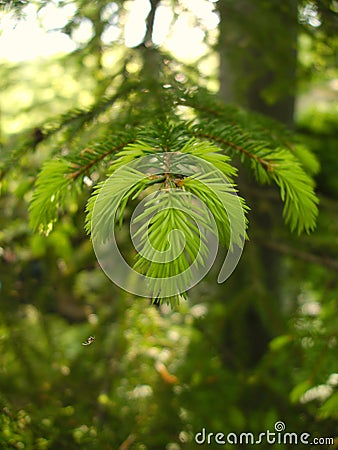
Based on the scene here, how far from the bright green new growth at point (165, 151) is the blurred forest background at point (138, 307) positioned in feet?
0.27

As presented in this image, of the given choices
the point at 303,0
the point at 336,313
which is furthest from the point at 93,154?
the point at 336,313

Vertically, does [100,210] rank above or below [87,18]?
below

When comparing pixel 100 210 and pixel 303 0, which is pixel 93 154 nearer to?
pixel 100 210

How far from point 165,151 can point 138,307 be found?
87cm

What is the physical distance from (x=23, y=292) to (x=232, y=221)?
1.01 meters

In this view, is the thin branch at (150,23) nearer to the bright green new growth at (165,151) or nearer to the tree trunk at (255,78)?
the bright green new growth at (165,151)

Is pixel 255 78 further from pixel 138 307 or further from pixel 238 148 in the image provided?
pixel 238 148

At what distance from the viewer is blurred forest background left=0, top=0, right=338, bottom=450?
0.92m

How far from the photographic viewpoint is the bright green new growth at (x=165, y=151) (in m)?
0.48

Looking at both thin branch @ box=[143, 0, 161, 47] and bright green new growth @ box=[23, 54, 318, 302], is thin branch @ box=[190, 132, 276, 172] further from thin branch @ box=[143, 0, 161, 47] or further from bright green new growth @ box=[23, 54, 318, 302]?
thin branch @ box=[143, 0, 161, 47]

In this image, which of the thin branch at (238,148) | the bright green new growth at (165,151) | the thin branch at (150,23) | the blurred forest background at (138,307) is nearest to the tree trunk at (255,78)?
the blurred forest background at (138,307)

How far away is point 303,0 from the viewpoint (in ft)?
3.07

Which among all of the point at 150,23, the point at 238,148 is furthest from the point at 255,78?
the point at 238,148

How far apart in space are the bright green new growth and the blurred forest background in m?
0.08
